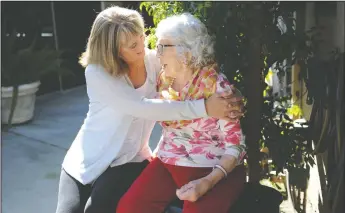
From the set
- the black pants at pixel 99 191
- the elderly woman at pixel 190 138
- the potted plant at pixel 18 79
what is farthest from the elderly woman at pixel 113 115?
the potted plant at pixel 18 79

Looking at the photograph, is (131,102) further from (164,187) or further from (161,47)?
(164,187)

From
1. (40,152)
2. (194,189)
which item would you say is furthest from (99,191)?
(40,152)

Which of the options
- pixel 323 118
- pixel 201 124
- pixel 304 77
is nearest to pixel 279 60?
pixel 304 77

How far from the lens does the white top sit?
2.12 meters

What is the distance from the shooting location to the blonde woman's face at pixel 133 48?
85.7 inches

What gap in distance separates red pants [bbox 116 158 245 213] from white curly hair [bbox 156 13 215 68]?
45cm

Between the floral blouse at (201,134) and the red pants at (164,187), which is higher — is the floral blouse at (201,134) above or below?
above

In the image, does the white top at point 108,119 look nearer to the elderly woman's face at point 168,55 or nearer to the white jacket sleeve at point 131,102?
the white jacket sleeve at point 131,102

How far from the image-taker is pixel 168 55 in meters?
2.00

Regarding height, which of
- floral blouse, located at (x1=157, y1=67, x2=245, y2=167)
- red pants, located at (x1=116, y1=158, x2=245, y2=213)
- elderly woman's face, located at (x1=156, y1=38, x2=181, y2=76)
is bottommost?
red pants, located at (x1=116, y1=158, x2=245, y2=213)

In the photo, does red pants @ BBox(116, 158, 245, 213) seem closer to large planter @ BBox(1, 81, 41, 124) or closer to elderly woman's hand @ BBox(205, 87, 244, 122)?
elderly woman's hand @ BBox(205, 87, 244, 122)

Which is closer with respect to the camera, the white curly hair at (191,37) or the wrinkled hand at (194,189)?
the wrinkled hand at (194,189)

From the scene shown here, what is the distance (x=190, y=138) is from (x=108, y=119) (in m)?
0.43

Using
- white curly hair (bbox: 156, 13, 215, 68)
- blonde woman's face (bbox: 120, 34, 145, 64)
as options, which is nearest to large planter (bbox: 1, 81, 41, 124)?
blonde woman's face (bbox: 120, 34, 145, 64)
